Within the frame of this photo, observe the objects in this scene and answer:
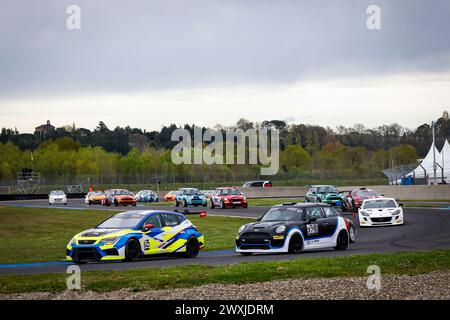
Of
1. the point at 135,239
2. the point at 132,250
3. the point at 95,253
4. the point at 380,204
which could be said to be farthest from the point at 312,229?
the point at 380,204

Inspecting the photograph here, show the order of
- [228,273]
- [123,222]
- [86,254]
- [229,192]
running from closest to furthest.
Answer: [228,273]
[86,254]
[123,222]
[229,192]

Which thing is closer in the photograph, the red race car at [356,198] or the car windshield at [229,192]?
the red race car at [356,198]

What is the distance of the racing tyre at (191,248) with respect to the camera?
2209 cm

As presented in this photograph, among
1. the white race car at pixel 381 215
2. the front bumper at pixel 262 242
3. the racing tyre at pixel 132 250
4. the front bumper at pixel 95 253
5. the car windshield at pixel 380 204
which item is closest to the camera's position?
the front bumper at pixel 95 253

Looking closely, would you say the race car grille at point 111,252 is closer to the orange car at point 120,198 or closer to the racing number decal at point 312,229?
the racing number decal at point 312,229

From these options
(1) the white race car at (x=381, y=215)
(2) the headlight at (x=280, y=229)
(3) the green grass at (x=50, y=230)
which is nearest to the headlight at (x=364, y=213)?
(1) the white race car at (x=381, y=215)

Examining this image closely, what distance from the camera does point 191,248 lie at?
72.7 ft

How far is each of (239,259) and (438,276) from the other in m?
7.10

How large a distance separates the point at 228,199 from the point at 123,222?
32010 mm

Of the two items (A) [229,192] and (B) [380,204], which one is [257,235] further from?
(A) [229,192]

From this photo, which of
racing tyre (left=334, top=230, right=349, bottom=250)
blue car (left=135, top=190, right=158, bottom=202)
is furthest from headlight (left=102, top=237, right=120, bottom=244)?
blue car (left=135, top=190, right=158, bottom=202)

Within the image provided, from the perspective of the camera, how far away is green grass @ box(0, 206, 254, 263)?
86.7ft

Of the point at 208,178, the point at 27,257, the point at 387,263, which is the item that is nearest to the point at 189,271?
the point at 387,263

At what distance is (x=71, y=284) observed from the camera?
47.4 ft
